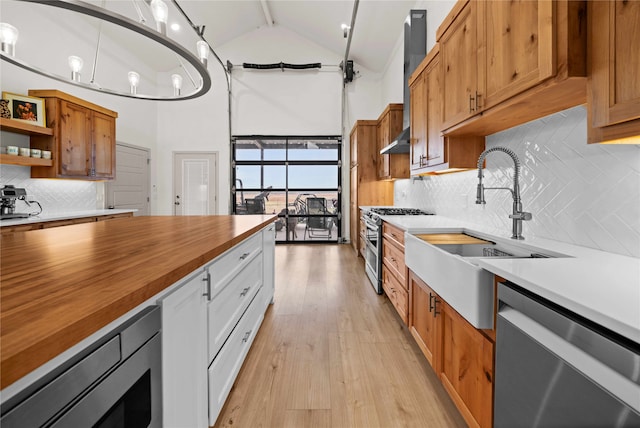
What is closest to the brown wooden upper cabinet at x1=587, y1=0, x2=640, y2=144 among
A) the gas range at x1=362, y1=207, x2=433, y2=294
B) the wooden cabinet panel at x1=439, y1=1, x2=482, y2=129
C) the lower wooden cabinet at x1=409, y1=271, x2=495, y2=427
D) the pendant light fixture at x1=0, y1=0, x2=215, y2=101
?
the wooden cabinet panel at x1=439, y1=1, x2=482, y2=129

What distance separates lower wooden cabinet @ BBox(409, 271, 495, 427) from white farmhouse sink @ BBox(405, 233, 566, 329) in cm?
9

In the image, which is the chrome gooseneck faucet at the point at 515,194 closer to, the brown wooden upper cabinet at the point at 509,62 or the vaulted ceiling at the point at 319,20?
the brown wooden upper cabinet at the point at 509,62

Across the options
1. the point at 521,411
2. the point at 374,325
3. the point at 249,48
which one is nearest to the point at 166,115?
the point at 249,48

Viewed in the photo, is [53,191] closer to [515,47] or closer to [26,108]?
[26,108]

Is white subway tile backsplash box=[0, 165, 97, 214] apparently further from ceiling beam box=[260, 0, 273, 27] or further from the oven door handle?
the oven door handle

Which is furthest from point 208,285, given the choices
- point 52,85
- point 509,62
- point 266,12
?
point 266,12

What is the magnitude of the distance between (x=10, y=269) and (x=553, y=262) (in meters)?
1.79

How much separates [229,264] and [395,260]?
5.45 ft

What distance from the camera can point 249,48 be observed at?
680 centimetres

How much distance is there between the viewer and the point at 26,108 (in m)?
3.58

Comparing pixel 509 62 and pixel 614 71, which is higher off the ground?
pixel 509 62

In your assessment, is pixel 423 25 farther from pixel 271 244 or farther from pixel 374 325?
pixel 374 325

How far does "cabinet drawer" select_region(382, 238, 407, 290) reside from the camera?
2451mm

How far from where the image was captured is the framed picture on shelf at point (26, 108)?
346cm
